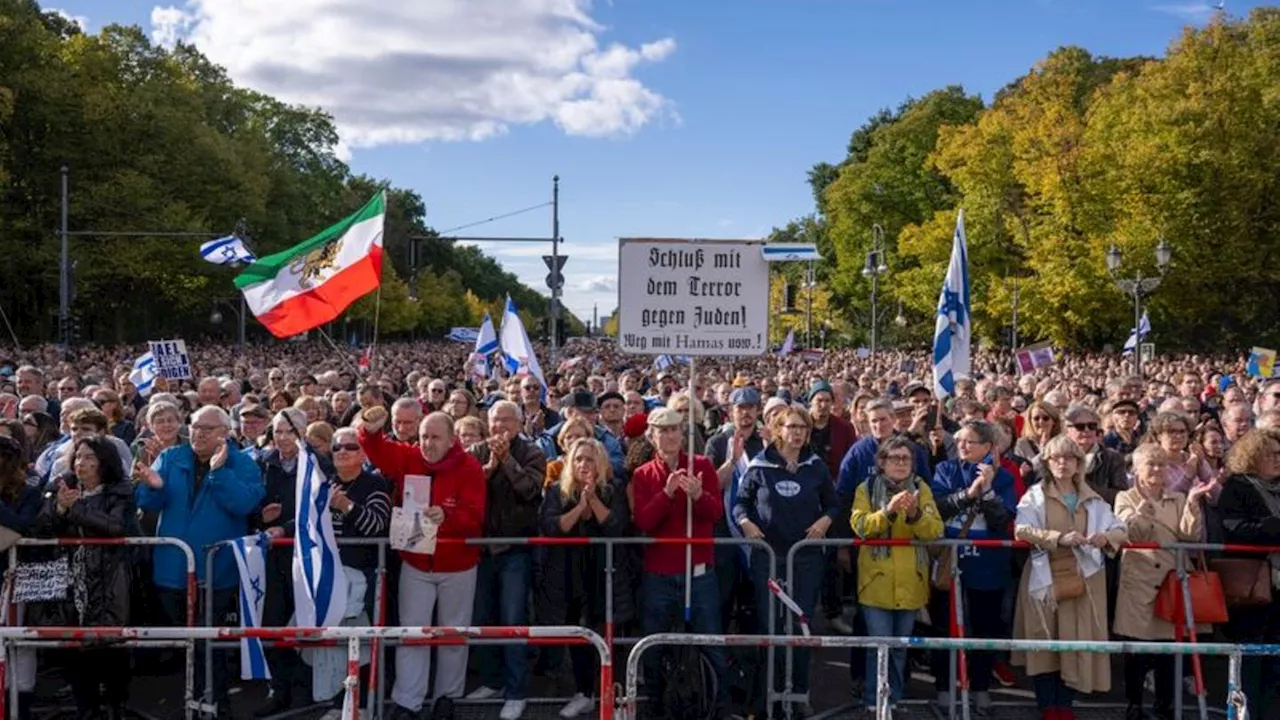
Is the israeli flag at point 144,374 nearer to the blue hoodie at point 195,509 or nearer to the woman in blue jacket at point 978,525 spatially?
the blue hoodie at point 195,509

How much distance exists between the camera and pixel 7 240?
42.2 m

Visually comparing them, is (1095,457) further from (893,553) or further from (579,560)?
(579,560)

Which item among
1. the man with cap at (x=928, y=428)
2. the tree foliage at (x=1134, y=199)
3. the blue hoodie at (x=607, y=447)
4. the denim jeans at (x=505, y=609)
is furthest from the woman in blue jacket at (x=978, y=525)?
the tree foliage at (x=1134, y=199)

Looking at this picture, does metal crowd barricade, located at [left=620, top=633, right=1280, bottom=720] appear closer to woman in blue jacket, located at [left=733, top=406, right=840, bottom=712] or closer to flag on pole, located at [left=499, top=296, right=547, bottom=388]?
woman in blue jacket, located at [left=733, top=406, right=840, bottom=712]

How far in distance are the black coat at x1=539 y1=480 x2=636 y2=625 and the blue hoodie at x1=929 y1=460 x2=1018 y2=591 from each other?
213 cm

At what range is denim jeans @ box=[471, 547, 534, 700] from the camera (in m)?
7.23

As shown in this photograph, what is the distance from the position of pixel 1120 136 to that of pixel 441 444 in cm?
Answer: 3756

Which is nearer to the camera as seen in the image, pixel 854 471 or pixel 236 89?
pixel 854 471

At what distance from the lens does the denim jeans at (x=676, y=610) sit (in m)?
7.11

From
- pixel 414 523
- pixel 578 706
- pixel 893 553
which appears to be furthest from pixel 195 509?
pixel 893 553

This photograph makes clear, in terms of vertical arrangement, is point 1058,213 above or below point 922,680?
above

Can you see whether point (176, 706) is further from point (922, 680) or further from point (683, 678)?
point (922, 680)

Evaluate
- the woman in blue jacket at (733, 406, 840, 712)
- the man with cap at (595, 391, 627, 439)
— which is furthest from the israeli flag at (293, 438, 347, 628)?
the man with cap at (595, 391, 627, 439)

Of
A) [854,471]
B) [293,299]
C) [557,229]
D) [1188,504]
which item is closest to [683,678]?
[854,471]
